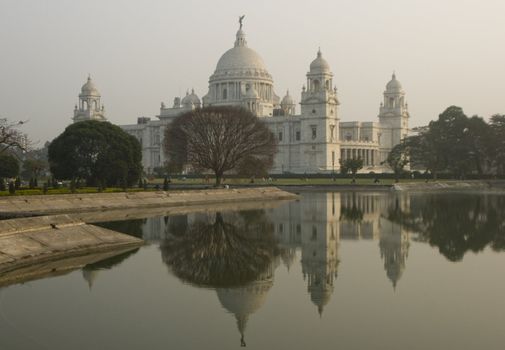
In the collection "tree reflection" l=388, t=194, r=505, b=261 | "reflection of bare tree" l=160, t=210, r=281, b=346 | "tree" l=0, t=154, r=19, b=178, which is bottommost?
"reflection of bare tree" l=160, t=210, r=281, b=346

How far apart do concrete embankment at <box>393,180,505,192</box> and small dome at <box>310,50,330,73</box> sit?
3706cm

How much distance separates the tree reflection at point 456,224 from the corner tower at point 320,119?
6226 centimetres

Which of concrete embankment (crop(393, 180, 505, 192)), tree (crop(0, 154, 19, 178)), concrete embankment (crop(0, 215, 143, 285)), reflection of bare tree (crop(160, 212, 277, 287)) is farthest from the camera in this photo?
concrete embankment (crop(393, 180, 505, 192))

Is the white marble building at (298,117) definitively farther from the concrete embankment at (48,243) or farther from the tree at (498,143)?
the concrete embankment at (48,243)

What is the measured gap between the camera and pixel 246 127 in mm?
65312

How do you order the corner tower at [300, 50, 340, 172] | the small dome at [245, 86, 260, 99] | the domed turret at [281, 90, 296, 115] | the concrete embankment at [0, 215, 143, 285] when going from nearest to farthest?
the concrete embankment at [0, 215, 143, 285] → the corner tower at [300, 50, 340, 172] → the small dome at [245, 86, 260, 99] → the domed turret at [281, 90, 296, 115]

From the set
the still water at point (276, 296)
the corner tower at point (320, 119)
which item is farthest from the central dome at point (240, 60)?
the still water at point (276, 296)

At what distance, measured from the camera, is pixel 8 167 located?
206ft

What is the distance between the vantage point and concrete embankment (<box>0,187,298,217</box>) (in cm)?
3644

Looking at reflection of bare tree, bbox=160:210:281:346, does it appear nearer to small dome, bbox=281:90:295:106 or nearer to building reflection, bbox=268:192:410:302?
building reflection, bbox=268:192:410:302

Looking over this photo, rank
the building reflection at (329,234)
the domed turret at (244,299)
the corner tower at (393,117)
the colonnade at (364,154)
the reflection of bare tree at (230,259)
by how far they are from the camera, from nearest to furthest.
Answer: the domed turret at (244,299)
the reflection of bare tree at (230,259)
the building reflection at (329,234)
the colonnade at (364,154)
the corner tower at (393,117)

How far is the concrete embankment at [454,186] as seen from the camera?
7081cm

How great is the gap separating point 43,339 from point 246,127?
53.1 meters

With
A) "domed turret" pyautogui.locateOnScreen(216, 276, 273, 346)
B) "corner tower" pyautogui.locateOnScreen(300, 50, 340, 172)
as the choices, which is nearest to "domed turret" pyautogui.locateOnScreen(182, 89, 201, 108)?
Result: "corner tower" pyautogui.locateOnScreen(300, 50, 340, 172)
